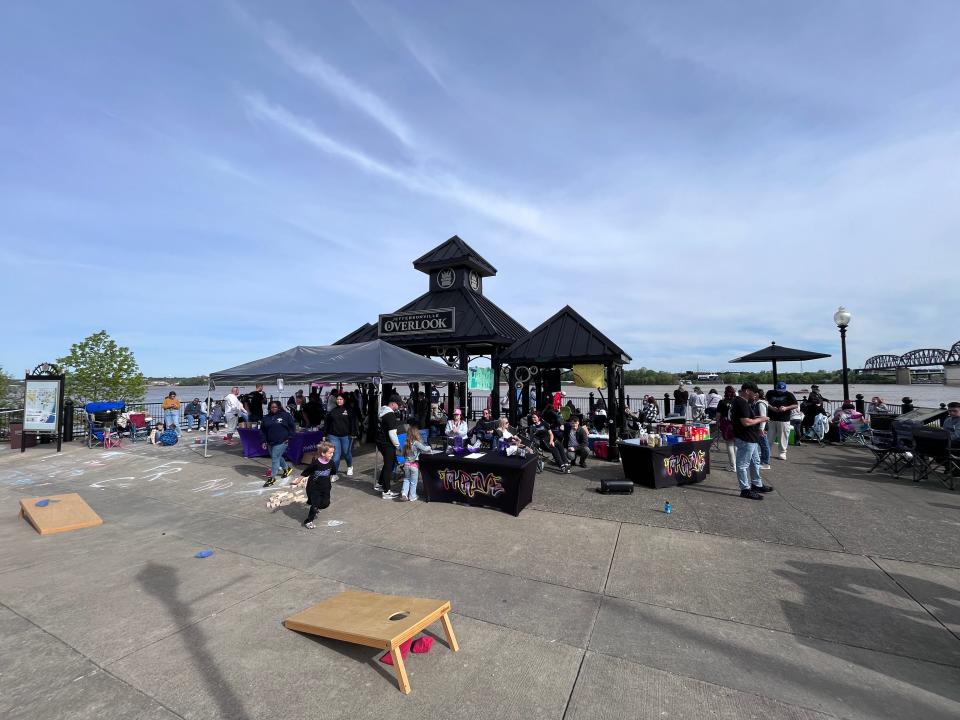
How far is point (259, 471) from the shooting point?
10.7 metres

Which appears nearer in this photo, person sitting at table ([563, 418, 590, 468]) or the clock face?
person sitting at table ([563, 418, 590, 468])

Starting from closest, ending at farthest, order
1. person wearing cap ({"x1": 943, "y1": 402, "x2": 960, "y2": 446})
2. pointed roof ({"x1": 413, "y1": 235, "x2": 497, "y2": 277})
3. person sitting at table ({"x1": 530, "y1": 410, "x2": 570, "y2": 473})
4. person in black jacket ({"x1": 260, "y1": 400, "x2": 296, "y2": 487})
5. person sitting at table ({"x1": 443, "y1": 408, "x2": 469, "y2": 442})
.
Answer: person wearing cap ({"x1": 943, "y1": 402, "x2": 960, "y2": 446})
person in black jacket ({"x1": 260, "y1": 400, "x2": 296, "y2": 487})
person sitting at table ({"x1": 530, "y1": 410, "x2": 570, "y2": 473})
person sitting at table ({"x1": 443, "y1": 408, "x2": 469, "y2": 442})
pointed roof ({"x1": 413, "y1": 235, "x2": 497, "y2": 277})

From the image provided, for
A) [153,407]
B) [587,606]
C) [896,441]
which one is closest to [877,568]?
[587,606]

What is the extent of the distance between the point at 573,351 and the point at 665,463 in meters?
5.02

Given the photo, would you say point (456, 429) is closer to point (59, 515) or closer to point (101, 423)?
point (59, 515)

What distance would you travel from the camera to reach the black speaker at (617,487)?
8156mm

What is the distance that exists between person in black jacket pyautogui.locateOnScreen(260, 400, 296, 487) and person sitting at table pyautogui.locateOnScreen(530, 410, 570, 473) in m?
6.06

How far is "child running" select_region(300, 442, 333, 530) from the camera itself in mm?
6777

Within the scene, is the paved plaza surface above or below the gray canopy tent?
below

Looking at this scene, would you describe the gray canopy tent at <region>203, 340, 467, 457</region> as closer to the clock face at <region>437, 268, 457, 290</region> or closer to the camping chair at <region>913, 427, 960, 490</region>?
the clock face at <region>437, 268, 457, 290</region>

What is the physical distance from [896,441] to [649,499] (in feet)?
24.4

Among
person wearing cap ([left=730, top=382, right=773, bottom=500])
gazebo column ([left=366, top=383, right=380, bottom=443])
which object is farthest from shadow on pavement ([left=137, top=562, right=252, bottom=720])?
gazebo column ([left=366, top=383, right=380, bottom=443])

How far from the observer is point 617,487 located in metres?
8.18

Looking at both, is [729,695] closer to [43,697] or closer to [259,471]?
[43,697]
